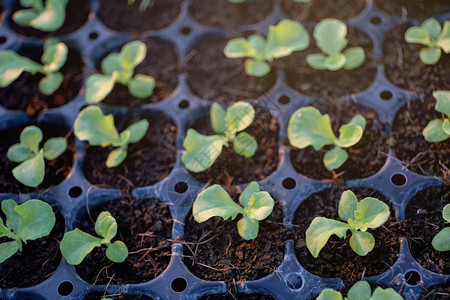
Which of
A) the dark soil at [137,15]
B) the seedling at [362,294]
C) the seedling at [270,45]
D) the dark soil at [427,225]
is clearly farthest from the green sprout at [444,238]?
the dark soil at [137,15]

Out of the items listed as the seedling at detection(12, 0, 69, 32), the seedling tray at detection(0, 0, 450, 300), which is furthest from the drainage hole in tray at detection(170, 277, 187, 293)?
the seedling at detection(12, 0, 69, 32)

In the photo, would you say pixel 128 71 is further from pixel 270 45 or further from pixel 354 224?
pixel 354 224

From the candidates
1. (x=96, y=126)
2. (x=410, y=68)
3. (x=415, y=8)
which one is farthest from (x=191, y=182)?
(x=415, y=8)

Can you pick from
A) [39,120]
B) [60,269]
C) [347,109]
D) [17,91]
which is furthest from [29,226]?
[347,109]

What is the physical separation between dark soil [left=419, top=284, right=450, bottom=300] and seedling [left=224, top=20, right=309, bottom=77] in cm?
55

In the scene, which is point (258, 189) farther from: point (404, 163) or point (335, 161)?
point (404, 163)

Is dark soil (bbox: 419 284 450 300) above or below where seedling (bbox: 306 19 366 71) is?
below

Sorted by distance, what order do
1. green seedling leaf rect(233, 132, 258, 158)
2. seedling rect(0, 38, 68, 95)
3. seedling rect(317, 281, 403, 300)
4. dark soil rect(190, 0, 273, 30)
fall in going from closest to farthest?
seedling rect(317, 281, 403, 300)
green seedling leaf rect(233, 132, 258, 158)
seedling rect(0, 38, 68, 95)
dark soil rect(190, 0, 273, 30)

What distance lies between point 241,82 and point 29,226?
0.54 m

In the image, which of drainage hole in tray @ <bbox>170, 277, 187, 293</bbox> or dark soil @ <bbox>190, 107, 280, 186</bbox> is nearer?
drainage hole in tray @ <bbox>170, 277, 187, 293</bbox>

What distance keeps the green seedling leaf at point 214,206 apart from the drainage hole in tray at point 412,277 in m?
0.31

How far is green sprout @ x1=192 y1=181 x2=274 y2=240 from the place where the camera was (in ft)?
2.79

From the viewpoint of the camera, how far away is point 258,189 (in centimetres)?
90

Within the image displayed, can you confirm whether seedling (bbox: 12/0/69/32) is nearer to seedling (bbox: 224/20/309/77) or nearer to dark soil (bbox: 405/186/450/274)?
seedling (bbox: 224/20/309/77)
